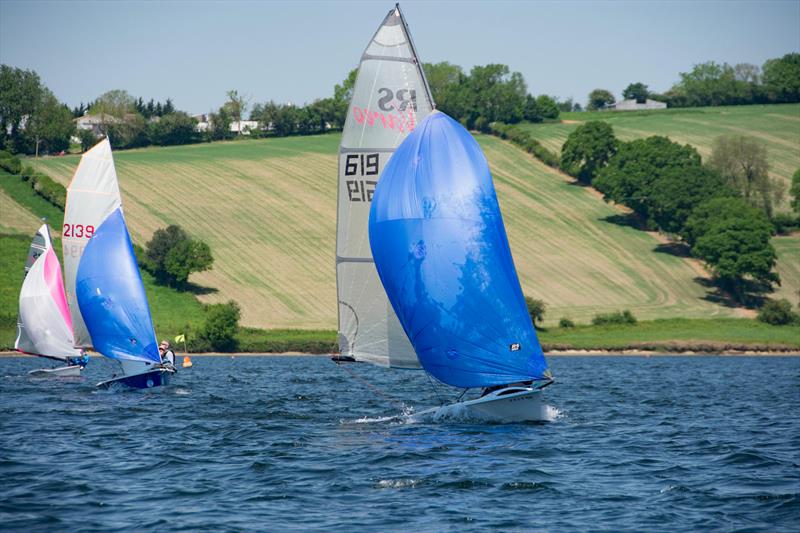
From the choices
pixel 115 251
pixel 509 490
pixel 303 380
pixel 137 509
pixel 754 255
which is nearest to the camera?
pixel 137 509

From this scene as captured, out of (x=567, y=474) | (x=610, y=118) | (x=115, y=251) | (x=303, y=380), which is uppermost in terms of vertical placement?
(x=610, y=118)

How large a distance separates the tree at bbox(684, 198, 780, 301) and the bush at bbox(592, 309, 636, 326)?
1634 cm

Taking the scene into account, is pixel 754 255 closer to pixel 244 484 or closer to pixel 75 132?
pixel 244 484

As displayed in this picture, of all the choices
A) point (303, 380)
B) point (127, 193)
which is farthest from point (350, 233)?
point (127, 193)

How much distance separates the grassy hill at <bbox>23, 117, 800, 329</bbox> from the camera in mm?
100438

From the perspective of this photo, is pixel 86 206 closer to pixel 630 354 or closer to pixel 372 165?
pixel 372 165

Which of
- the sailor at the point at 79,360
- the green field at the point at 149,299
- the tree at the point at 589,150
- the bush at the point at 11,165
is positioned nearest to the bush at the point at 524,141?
the tree at the point at 589,150

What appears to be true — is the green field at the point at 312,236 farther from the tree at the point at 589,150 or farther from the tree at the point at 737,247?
the tree at the point at 589,150

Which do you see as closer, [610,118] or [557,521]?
[557,521]

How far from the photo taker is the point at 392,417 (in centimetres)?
3291

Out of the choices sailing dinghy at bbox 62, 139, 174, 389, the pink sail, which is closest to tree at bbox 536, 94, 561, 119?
the pink sail

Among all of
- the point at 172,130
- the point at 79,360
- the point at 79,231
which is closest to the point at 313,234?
the point at 172,130

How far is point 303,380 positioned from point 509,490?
32340mm

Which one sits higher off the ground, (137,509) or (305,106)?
(305,106)
